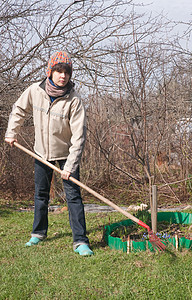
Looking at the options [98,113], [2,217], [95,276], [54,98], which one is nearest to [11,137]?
[54,98]

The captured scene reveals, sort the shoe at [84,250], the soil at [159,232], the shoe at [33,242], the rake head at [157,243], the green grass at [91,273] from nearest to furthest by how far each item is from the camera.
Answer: the green grass at [91,273]
the rake head at [157,243]
the shoe at [84,250]
the soil at [159,232]
the shoe at [33,242]

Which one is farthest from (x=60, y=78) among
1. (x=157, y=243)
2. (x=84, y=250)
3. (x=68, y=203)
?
(x=157, y=243)

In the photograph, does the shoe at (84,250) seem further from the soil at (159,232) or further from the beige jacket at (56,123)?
the beige jacket at (56,123)

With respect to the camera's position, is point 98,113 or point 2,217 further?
point 98,113

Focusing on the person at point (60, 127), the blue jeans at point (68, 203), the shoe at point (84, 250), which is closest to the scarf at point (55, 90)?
the person at point (60, 127)

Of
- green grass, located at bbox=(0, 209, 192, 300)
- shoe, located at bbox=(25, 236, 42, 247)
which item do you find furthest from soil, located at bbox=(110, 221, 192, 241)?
shoe, located at bbox=(25, 236, 42, 247)

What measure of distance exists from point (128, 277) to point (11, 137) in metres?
1.89

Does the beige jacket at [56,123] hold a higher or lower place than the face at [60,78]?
lower

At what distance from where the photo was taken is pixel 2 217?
546cm

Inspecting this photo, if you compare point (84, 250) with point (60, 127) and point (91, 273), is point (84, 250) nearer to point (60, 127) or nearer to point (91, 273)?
point (91, 273)

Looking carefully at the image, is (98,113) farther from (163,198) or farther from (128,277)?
(128,277)

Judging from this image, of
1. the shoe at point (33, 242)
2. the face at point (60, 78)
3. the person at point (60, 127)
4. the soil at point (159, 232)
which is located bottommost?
the shoe at point (33, 242)

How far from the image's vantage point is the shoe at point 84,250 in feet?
10.9

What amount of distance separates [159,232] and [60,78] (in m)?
1.92
